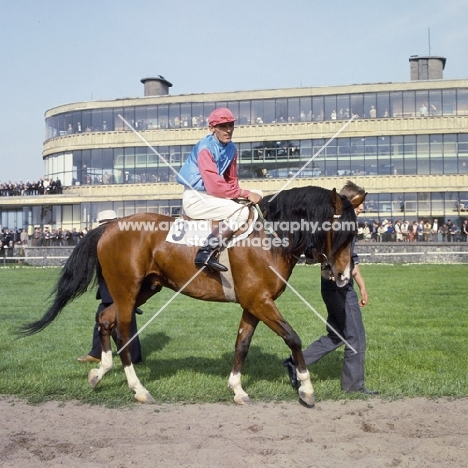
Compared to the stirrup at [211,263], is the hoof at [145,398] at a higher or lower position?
lower

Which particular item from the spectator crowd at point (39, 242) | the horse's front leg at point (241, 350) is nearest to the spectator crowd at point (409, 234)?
the spectator crowd at point (39, 242)

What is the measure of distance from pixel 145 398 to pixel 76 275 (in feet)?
6.17

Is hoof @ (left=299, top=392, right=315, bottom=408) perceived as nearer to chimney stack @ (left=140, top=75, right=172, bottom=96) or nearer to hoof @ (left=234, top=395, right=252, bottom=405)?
hoof @ (left=234, top=395, right=252, bottom=405)

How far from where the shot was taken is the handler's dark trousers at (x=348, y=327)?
6.67 metres

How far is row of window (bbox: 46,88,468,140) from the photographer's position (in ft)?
145

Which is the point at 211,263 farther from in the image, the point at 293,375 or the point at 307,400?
the point at 307,400

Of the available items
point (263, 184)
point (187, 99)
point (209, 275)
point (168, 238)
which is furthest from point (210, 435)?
point (187, 99)

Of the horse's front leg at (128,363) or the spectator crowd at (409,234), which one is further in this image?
the spectator crowd at (409,234)

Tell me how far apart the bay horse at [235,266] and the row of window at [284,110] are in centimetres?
3816

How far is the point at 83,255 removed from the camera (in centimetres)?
750

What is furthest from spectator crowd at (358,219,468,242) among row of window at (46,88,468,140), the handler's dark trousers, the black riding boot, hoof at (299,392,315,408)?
hoof at (299,392,315,408)

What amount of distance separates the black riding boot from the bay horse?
15 cm

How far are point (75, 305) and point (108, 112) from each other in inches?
1386

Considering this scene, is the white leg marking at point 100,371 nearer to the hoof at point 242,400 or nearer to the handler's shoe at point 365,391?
the hoof at point 242,400
